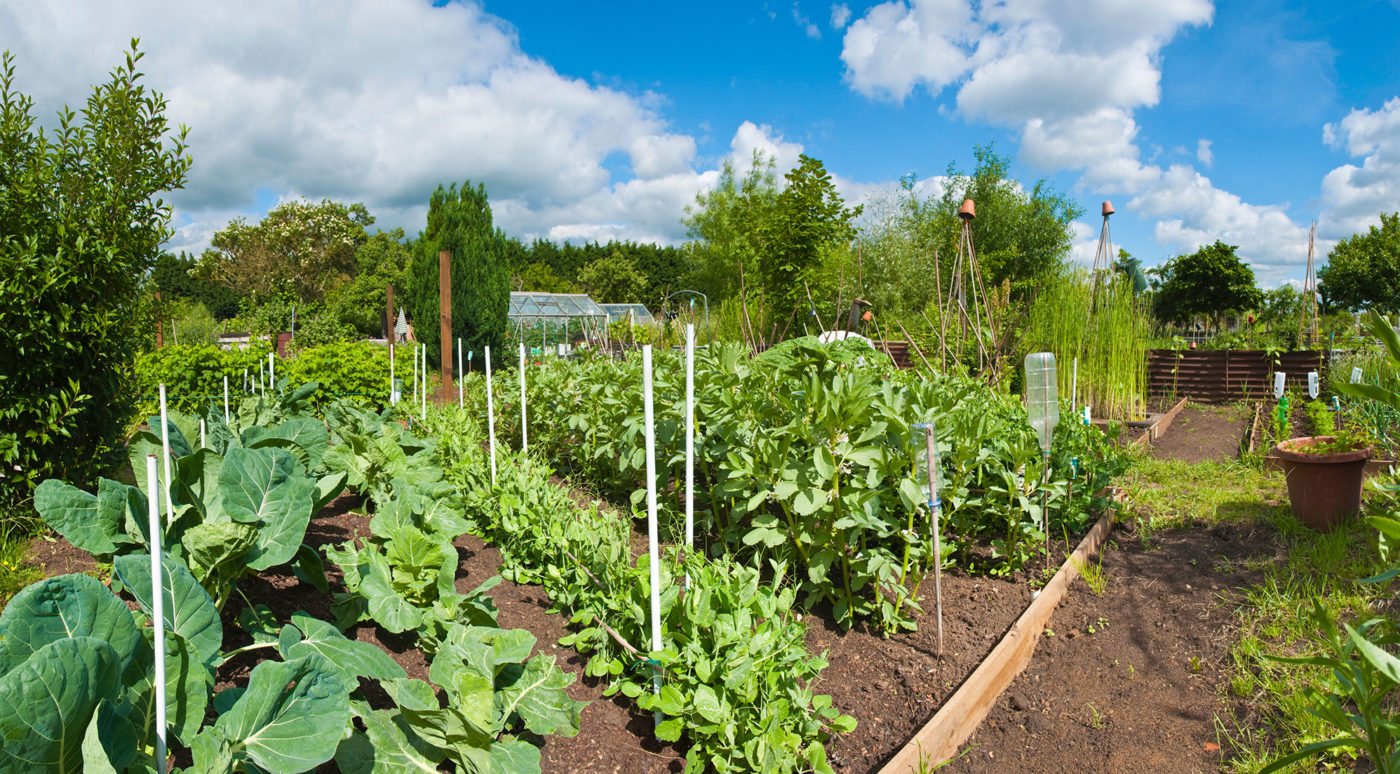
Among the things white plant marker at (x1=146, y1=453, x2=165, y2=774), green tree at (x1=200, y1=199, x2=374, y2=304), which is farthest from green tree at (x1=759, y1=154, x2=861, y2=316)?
green tree at (x1=200, y1=199, x2=374, y2=304)

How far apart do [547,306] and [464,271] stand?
1066cm

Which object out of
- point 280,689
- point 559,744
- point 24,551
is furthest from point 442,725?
point 24,551

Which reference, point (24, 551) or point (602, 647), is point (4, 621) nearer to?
point (602, 647)

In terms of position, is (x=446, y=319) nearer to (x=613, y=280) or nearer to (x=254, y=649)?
(x=254, y=649)

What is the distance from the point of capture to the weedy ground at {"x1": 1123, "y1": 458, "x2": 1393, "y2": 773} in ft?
7.72

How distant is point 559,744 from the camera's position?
2016 mm

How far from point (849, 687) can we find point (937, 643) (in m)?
0.48

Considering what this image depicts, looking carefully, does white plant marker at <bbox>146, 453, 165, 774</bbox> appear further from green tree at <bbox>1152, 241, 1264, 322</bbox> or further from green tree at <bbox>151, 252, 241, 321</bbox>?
green tree at <bbox>151, 252, 241, 321</bbox>

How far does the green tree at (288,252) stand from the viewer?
3238cm

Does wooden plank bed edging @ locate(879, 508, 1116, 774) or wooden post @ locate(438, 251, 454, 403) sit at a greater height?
wooden post @ locate(438, 251, 454, 403)

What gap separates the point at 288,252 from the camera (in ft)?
111

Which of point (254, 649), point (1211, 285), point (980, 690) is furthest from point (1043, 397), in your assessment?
point (1211, 285)

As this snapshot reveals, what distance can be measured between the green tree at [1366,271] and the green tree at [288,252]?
132 feet

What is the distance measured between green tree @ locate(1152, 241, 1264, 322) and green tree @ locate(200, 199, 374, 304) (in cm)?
3624
